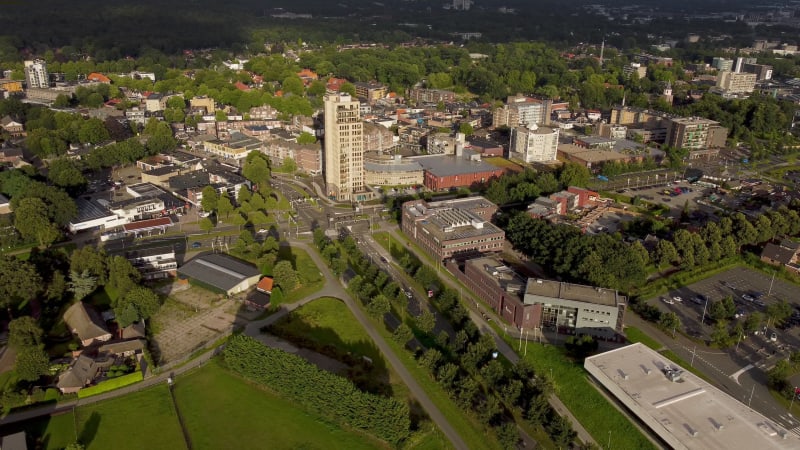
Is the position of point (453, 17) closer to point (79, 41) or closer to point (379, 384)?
point (79, 41)

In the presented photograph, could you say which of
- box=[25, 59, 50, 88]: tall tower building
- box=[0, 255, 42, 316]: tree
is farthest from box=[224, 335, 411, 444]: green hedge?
box=[25, 59, 50, 88]: tall tower building

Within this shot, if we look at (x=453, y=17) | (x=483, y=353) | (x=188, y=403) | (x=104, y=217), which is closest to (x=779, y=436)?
(x=483, y=353)

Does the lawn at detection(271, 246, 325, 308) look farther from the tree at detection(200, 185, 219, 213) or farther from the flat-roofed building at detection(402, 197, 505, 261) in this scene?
the tree at detection(200, 185, 219, 213)

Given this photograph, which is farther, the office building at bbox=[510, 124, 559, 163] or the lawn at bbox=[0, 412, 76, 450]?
the office building at bbox=[510, 124, 559, 163]

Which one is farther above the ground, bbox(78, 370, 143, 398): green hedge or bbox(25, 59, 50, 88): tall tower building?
bbox(25, 59, 50, 88): tall tower building

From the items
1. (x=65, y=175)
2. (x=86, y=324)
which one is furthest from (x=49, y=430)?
(x=65, y=175)

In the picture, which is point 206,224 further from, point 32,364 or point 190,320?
point 32,364

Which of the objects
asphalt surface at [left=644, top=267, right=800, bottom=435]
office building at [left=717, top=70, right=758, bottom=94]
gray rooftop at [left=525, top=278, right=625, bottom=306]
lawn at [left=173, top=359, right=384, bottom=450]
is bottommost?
lawn at [left=173, top=359, right=384, bottom=450]
